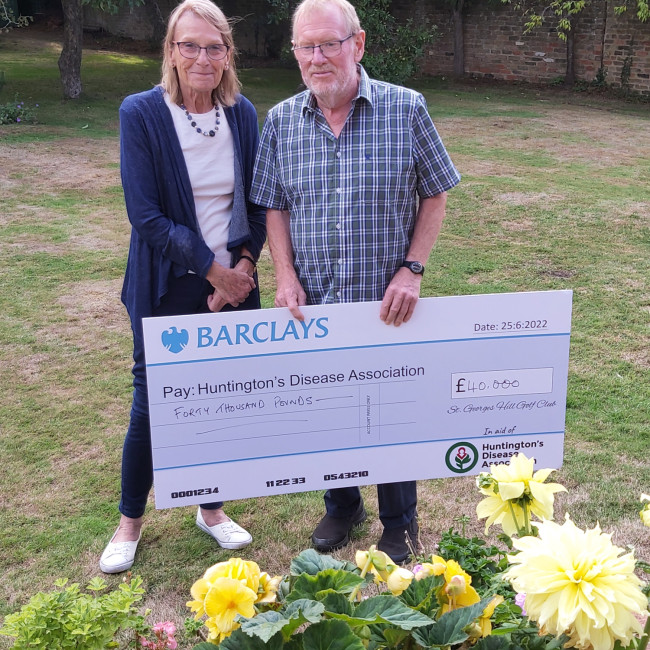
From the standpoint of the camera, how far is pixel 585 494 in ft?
11.3

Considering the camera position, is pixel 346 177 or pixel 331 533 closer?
pixel 346 177

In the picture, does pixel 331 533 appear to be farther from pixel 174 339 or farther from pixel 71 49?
pixel 71 49

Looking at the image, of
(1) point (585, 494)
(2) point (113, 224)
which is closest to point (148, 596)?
(1) point (585, 494)

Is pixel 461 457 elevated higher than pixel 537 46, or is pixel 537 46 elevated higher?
pixel 537 46

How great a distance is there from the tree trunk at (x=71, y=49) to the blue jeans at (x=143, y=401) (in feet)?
44.1

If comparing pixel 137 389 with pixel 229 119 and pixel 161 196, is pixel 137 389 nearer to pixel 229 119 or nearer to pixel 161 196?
pixel 161 196

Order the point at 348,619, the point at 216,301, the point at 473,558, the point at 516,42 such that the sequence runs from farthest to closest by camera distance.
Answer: the point at 516,42
the point at 216,301
the point at 473,558
the point at 348,619

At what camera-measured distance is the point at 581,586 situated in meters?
0.93

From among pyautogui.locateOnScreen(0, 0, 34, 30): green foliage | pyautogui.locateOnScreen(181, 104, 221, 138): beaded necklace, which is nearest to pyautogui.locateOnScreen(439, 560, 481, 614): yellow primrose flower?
pyautogui.locateOnScreen(181, 104, 221, 138): beaded necklace

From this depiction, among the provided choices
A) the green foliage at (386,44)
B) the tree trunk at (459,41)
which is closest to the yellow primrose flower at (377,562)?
the green foliage at (386,44)

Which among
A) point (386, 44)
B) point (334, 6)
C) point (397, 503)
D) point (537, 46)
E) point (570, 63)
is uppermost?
point (334, 6)

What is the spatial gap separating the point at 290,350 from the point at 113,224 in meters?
6.25

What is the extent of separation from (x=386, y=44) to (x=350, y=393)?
15.5 m

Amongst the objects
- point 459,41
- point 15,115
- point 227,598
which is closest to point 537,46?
point 459,41
